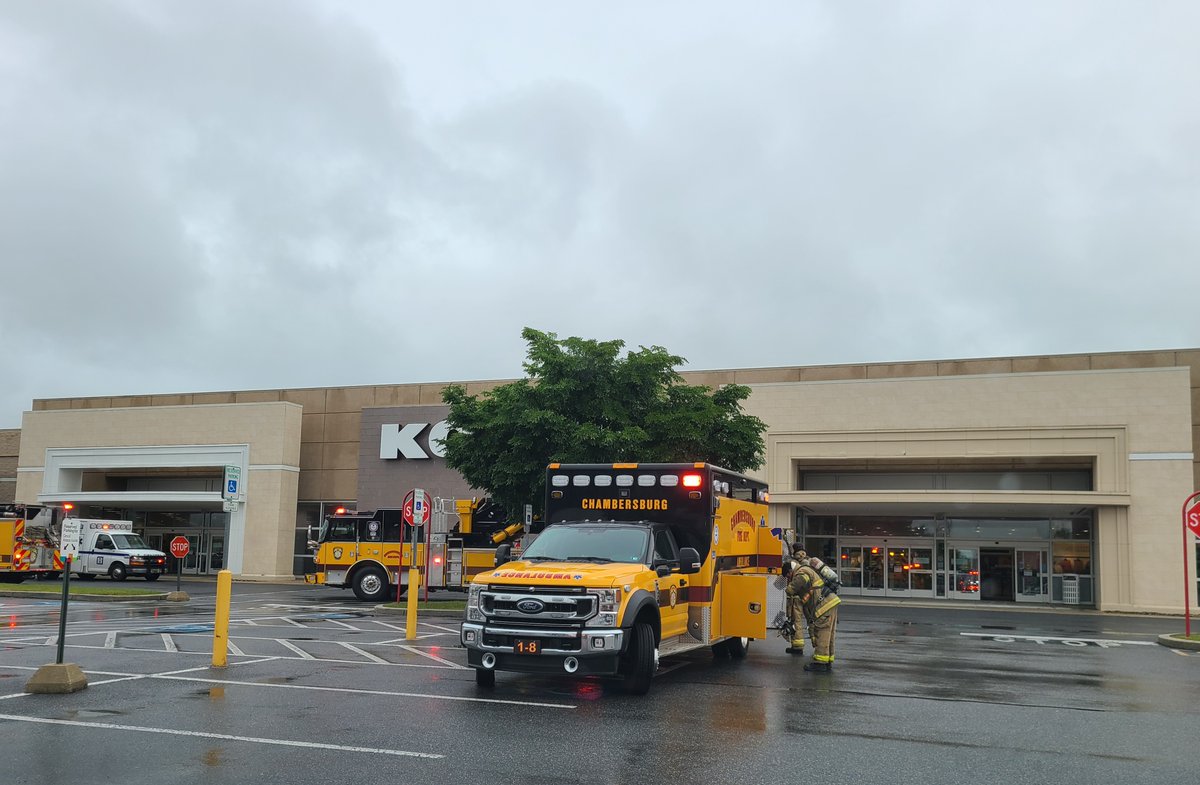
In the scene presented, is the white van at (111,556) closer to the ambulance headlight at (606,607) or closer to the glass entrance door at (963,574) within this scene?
the glass entrance door at (963,574)

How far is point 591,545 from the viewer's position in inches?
475

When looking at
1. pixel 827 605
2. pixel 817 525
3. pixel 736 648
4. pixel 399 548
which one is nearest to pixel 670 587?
pixel 827 605

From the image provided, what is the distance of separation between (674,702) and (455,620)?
38.8ft

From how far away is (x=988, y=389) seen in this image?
33312 mm

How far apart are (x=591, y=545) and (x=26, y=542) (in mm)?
30350

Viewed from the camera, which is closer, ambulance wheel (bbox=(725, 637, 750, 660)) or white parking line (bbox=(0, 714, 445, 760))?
white parking line (bbox=(0, 714, 445, 760))

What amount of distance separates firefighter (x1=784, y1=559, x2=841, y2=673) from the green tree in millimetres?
9175

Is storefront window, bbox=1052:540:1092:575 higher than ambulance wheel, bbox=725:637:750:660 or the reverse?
higher

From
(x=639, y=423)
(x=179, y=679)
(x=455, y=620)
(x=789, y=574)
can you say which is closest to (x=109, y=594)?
(x=455, y=620)

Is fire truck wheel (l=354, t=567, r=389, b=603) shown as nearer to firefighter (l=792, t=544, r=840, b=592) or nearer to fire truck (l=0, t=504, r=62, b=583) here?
fire truck (l=0, t=504, r=62, b=583)

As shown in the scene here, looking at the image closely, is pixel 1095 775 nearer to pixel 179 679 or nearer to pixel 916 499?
pixel 179 679

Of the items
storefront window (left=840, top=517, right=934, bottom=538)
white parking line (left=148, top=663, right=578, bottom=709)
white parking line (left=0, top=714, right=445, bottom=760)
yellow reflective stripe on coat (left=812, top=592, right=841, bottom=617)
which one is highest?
storefront window (left=840, top=517, right=934, bottom=538)

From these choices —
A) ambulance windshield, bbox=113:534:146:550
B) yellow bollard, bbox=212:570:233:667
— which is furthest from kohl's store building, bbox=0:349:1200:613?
yellow bollard, bbox=212:570:233:667

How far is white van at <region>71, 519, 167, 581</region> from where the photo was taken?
38125 millimetres
